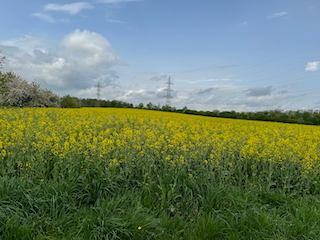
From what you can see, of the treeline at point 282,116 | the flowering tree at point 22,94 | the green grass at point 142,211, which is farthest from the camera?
the treeline at point 282,116

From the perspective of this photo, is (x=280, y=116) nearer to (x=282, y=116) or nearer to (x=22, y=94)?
(x=282, y=116)

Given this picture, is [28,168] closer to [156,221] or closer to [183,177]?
[156,221]

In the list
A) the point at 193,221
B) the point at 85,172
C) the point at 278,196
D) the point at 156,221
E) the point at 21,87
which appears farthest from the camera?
the point at 21,87

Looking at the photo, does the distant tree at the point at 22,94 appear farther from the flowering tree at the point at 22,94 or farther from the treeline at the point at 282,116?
the treeline at the point at 282,116

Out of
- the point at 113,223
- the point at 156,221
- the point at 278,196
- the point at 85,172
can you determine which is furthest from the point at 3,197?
the point at 278,196

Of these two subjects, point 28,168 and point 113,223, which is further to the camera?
point 28,168

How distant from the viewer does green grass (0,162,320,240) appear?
3395 mm

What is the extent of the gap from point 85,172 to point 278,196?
16.6 ft

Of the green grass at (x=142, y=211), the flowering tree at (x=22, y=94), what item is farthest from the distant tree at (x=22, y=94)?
the green grass at (x=142, y=211)

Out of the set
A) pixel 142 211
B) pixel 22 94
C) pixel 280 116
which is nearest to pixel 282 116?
pixel 280 116

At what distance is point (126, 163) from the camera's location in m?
4.96

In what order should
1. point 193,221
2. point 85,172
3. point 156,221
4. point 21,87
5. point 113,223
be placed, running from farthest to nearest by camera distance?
point 21,87
point 85,172
point 193,221
point 156,221
point 113,223

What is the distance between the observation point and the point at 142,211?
3.94 metres

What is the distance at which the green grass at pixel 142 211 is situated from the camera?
3395mm
